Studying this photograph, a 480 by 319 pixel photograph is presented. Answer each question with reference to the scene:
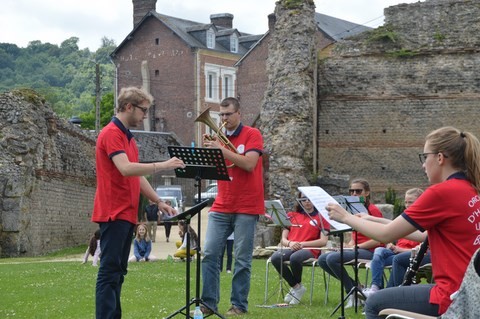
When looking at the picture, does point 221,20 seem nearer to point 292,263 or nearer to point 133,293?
point 133,293

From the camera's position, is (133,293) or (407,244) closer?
(407,244)

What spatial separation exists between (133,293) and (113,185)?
16.1 feet

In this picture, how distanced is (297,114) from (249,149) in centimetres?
1746

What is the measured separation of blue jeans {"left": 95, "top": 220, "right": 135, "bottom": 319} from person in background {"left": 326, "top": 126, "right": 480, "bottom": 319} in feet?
8.04

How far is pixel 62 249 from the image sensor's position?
27.8 metres

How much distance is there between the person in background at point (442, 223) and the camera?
5.79 meters

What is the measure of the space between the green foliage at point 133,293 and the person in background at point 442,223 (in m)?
A: 3.88

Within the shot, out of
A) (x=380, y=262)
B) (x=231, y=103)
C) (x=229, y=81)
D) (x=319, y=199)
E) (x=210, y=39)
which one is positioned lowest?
(x=380, y=262)

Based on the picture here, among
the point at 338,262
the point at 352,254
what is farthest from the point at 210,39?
the point at 338,262

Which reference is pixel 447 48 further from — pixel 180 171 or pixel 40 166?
pixel 180 171

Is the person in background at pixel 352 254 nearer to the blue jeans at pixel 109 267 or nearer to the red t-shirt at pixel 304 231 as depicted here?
the red t-shirt at pixel 304 231

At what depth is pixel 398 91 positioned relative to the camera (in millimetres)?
31094

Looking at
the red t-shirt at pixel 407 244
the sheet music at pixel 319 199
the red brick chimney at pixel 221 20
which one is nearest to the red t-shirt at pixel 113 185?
the sheet music at pixel 319 199

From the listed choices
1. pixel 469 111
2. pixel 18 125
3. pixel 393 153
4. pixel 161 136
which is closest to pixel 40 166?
pixel 18 125
